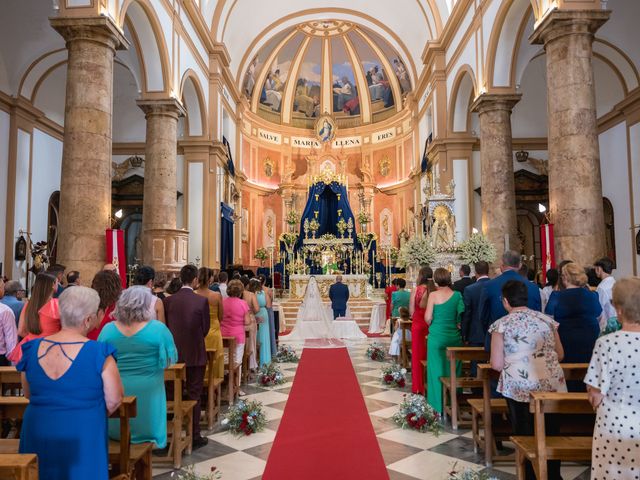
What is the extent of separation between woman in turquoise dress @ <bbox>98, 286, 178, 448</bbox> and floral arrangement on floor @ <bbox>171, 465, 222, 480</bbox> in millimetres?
297

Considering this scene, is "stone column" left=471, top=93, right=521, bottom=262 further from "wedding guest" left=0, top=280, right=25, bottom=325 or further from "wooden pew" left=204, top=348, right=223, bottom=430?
"wedding guest" left=0, top=280, right=25, bottom=325

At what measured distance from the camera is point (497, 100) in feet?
41.0

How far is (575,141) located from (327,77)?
19.9 m

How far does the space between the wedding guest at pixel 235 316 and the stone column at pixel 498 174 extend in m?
7.72

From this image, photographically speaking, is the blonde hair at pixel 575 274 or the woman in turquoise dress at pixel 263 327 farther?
the woman in turquoise dress at pixel 263 327

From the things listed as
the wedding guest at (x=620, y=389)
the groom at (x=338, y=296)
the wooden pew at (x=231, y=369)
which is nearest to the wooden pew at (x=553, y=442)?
the wedding guest at (x=620, y=389)

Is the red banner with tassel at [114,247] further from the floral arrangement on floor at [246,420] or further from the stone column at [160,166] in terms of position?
the floral arrangement on floor at [246,420]

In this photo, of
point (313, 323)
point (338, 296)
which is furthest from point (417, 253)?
point (313, 323)

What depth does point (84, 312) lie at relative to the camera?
2377mm

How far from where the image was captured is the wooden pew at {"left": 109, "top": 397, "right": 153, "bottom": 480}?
9.50 feet

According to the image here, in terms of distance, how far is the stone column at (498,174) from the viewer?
40.2ft

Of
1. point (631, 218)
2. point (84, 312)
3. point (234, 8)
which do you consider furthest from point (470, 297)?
point (234, 8)

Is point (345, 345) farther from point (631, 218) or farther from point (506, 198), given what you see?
point (631, 218)

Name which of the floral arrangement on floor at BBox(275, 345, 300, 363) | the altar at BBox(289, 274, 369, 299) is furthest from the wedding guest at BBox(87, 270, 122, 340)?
the altar at BBox(289, 274, 369, 299)
